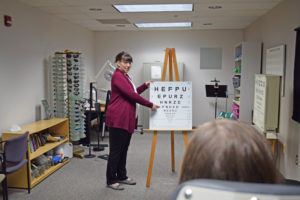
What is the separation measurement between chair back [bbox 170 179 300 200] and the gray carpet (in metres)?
2.03

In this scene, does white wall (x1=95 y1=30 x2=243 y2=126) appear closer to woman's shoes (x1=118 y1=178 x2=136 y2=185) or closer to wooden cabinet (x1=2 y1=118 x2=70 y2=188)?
wooden cabinet (x1=2 y1=118 x2=70 y2=188)

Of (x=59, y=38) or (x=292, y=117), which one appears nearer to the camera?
(x=292, y=117)

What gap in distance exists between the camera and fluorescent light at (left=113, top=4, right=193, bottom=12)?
4020 mm

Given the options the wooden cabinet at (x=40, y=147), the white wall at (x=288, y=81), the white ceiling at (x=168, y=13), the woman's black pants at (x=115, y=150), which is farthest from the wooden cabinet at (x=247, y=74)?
the wooden cabinet at (x=40, y=147)

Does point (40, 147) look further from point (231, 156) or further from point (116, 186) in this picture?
point (231, 156)

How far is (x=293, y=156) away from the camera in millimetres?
3115

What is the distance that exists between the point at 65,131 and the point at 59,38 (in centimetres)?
173

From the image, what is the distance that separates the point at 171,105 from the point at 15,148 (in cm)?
171

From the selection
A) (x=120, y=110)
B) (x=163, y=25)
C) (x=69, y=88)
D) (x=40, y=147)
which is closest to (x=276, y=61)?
(x=120, y=110)

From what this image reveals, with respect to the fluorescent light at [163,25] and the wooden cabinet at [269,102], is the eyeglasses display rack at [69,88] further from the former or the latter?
the wooden cabinet at [269,102]

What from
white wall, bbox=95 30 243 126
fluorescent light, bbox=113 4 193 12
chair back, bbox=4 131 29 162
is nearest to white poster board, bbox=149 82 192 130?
chair back, bbox=4 131 29 162

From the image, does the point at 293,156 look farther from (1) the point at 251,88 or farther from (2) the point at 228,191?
(2) the point at 228,191

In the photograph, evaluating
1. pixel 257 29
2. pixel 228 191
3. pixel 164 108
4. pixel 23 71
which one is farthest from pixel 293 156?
pixel 23 71

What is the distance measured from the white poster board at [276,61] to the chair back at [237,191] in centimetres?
314
